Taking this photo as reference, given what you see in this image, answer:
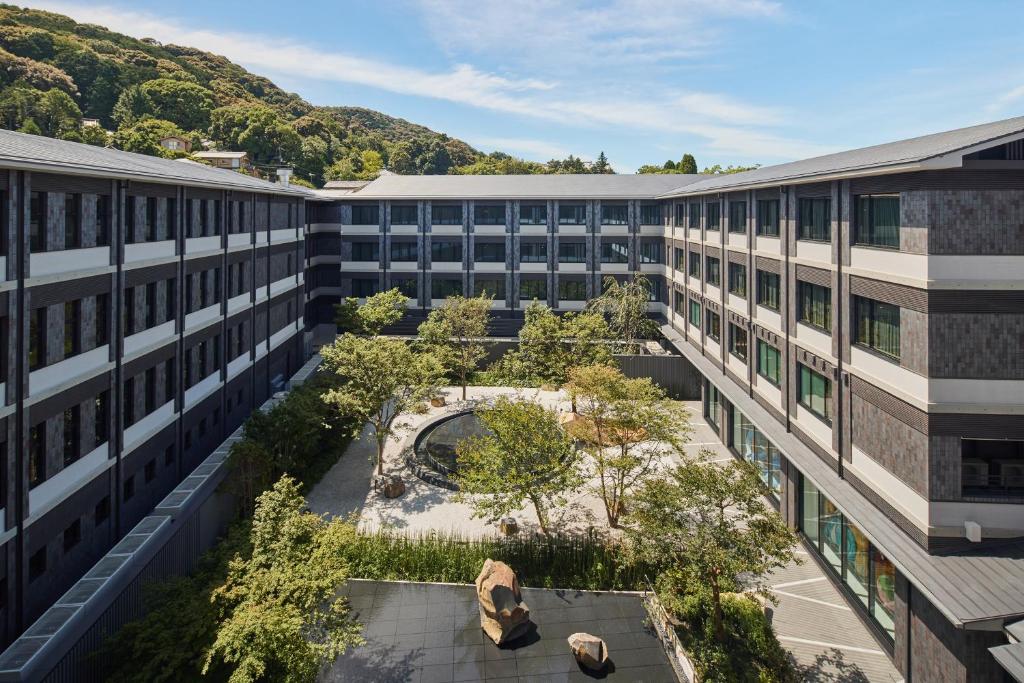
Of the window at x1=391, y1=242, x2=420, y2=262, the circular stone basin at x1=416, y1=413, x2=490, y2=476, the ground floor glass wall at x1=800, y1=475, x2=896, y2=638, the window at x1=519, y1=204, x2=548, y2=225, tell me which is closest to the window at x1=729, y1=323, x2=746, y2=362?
the ground floor glass wall at x1=800, y1=475, x2=896, y2=638

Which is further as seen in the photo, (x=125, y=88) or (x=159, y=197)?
(x=125, y=88)

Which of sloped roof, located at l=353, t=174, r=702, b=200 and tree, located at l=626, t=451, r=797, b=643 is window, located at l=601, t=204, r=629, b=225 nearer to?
sloped roof, located at l=353, t=174, r=702, b=200

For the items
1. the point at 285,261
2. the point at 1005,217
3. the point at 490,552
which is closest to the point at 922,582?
the point at 1005,217

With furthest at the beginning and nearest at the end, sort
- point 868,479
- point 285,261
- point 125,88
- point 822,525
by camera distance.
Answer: point 125,88 < point 285,261 < point 822,525 < point 868,479

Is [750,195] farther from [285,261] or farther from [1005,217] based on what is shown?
[285,261]

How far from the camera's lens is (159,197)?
2044 centimetres

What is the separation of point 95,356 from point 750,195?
22986mm

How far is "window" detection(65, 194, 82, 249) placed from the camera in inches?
627

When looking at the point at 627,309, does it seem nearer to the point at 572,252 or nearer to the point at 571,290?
the point at 571,290

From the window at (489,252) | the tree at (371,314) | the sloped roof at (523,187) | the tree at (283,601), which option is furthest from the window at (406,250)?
the tree at (283,601)

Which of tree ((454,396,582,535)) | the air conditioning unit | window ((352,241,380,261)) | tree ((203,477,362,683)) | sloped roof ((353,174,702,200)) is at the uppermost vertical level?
sloped roof ((353,174,702,200))

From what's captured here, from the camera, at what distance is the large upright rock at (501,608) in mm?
14703

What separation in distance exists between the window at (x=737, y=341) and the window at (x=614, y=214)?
18610mm

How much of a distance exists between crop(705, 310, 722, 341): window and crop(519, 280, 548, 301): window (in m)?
15.5
